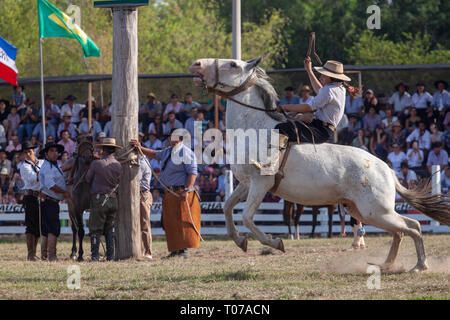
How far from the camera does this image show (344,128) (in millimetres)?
20281

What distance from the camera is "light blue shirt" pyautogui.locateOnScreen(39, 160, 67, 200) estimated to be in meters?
13.9

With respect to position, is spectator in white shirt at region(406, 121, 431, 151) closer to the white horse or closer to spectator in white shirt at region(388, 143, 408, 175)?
spectator in white shirt at region(388, 143, 408, 175)

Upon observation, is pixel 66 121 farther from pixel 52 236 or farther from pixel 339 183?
pixel 339 183

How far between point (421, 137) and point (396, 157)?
1.24 metres

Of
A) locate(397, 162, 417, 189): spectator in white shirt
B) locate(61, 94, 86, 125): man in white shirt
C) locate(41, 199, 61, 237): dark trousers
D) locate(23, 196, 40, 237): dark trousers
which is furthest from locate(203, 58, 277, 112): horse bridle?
locate(61, 94, 86, 125): man in white shirt

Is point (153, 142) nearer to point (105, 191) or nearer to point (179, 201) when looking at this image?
point (179, 201)

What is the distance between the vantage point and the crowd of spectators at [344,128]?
19.5 m

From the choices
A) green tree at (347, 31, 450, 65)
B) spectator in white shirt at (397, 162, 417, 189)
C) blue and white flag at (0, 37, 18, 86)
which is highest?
green tree at (347, 31, 450, 65)

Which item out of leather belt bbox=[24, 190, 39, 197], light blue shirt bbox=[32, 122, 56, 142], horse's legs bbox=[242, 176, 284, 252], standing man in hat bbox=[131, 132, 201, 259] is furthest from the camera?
light blue shirt bbox=[32, 122, 56, 142]

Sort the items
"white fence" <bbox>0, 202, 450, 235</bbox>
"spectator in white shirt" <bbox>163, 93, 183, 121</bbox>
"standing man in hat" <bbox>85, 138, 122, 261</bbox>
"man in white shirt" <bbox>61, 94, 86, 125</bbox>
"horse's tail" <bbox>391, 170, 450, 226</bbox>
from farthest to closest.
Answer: "man in white shirt" <bbox>61, 94, 86, 125</bbox> < "spectator in white shirt" <bbox>163, 93, 183, 121</bbox> < "white fence" <bbox>0, 202, 450, 235</bbox> < "standing man in hat" <bbox>85, 138, 122, 261</bbox> < "horse's tail" <bbox>391, 170, 450, 226</bbox>

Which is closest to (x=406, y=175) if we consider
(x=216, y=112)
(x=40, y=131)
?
(x=216, y=112)

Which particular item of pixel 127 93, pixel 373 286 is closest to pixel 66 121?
pixel 127 93

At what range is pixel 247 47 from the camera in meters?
44.1

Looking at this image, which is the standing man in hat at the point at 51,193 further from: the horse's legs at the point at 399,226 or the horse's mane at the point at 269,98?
the horse's legs at the point at 399,226
